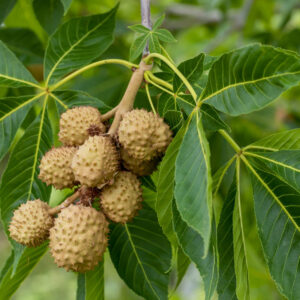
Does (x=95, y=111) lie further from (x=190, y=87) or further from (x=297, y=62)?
A: (x=297, y=62)

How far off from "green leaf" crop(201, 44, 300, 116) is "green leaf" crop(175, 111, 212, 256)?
0.29 feet

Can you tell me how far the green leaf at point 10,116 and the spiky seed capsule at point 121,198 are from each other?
31 cm

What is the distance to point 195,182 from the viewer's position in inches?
34.6

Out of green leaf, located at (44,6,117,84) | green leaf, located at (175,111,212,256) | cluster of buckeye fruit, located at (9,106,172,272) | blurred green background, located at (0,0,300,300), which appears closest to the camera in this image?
green leaf, located at (175,111,212,256)

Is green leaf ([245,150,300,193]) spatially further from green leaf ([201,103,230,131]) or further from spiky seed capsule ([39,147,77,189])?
spiky seed capsule ([39,147,77,189])

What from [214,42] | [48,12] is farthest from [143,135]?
[214,42]

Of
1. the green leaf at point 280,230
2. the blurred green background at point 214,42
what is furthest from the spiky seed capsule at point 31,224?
the blurred green background at point 214,42

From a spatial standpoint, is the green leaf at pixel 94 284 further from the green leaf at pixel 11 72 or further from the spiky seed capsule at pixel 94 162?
the green leaf at pixel 11 72

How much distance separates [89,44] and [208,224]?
0.77 m

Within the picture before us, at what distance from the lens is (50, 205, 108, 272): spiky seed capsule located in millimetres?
1024

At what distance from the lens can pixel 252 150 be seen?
1.21m

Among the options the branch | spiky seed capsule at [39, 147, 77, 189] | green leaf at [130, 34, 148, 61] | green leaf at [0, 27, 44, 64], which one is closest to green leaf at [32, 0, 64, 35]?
green leaf at [0, 27, 44, 64]

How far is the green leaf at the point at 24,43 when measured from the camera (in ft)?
5.84

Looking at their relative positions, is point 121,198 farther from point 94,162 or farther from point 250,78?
point 250,78
